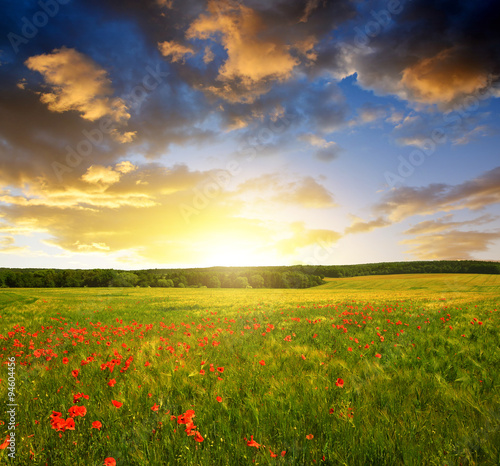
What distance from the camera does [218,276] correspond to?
86062 millimetres

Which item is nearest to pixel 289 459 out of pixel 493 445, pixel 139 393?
pixel 493 445

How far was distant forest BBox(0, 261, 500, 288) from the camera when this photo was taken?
219 feet

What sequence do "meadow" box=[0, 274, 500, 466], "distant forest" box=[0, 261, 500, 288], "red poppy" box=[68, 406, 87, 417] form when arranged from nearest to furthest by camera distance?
"meadow" box=[0, 274, 500, 466]
"red poppy" box=[68, 406, 87, 417]
"distant forest" box=[0, 261, 500, 288]

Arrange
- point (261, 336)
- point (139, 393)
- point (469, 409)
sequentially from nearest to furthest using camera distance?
point (469, 409)
point (139, 393)
point (261, 336)

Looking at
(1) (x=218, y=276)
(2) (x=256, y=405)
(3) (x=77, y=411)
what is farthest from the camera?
(1) (x=218, y=276)

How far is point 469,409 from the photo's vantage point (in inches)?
122

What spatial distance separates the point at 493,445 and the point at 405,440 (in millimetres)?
700

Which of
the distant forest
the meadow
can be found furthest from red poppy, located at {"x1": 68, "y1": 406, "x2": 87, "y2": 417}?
the distant forest

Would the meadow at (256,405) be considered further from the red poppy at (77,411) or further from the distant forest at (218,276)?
the distant forest at (218,276)

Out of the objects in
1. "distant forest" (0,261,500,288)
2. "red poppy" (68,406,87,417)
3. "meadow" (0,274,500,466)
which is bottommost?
"distant forest" (0,261,500,288)

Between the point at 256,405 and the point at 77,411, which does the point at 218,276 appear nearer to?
the point at 256,405

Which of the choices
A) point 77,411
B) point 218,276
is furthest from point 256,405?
point 218,276

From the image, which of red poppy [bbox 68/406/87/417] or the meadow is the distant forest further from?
red poppy [bbox 68/406/87/417]

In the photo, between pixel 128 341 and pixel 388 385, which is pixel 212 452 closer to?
pixel 388 385
